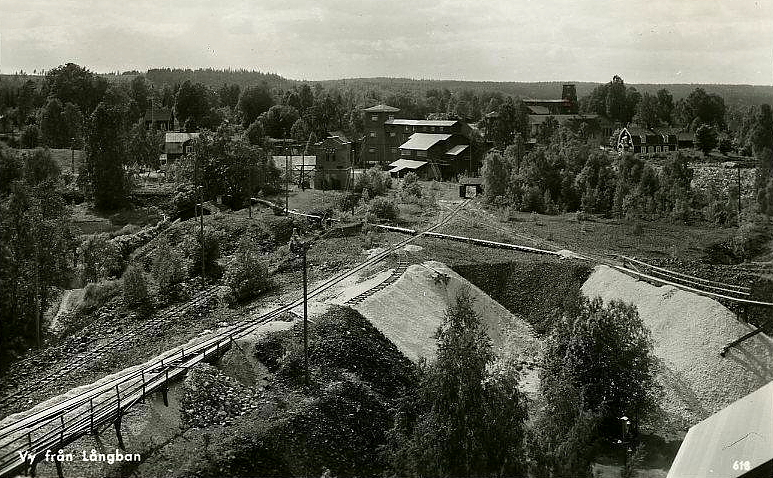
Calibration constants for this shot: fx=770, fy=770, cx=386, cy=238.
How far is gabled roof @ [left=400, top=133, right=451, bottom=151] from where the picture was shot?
6981 cm

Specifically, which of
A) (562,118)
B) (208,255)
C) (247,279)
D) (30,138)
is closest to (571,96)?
(562,118)

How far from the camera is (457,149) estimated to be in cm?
7031

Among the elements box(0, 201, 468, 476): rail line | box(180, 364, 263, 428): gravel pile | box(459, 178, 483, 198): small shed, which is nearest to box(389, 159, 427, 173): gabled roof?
box(459, 178, 483, 198): small shed

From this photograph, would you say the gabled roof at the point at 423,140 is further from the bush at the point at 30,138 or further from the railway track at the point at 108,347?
the bush at the point at 30,138

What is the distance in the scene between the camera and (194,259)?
124ft

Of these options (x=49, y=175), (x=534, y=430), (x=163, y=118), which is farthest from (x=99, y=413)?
(x=163, y=118)

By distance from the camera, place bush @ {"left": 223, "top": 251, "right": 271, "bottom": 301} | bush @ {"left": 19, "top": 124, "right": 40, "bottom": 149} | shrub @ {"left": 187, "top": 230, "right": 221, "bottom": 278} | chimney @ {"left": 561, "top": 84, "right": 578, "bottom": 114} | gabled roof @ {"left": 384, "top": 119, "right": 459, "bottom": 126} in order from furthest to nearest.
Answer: chimney @ {"left": 561, "top": 84, "right": 578, "bottom": 114} → bush @ {"left": 19, "top": 124, "right": 40, "bottom": 149} → gabled roof @ {"left": 384, "top": 119, "right": 459, "bottom": 126} → shrub @ {"left": 187, "top": 230, "right": 221, "bottom": 278} → bush @ {"left": 223, "top": 251, "right": 271, "bottom": 301}

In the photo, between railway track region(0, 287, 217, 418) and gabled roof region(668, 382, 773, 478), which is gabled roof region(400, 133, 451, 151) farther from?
gabled roof region(668, 382, 773, 478)

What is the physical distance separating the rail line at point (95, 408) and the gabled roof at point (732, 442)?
1349 cm

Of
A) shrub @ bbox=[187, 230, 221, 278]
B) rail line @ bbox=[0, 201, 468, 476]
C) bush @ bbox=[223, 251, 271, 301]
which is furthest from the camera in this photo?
shrub @ bbox=[187, 230, 221, 278]

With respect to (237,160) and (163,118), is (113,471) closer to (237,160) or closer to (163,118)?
(237,160)

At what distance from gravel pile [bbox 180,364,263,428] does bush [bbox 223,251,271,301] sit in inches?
352

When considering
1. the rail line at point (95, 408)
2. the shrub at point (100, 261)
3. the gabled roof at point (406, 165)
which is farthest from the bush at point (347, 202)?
the rail line at point (95, 408)

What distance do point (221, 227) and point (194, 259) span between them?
5803mm
